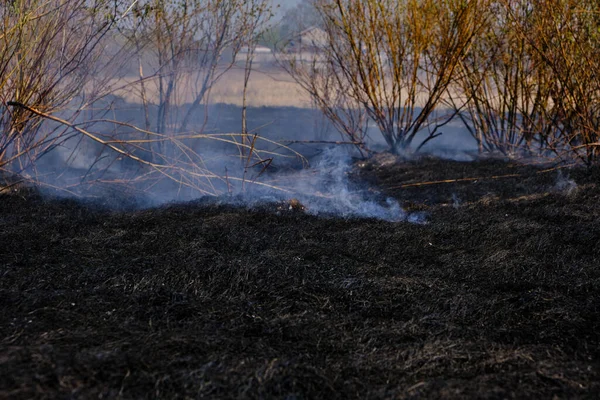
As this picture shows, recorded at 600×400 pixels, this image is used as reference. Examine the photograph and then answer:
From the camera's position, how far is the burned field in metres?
1.81

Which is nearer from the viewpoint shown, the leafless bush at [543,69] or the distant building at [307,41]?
the leafless bush at [543,69]

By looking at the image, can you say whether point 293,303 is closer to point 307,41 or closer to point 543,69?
point 543,69

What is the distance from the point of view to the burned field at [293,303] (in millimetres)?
1814

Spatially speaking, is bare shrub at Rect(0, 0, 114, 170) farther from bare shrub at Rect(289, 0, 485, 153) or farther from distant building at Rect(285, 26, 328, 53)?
distant building at Rect(285, 26, 328, 53)

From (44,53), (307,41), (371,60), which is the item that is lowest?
(44,53)

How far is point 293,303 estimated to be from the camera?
2441 mm

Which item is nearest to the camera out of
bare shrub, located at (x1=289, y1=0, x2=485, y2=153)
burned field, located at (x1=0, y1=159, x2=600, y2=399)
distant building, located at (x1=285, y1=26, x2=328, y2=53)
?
burned field, located at (x1=0, y1=159, x2=600, y2=399)

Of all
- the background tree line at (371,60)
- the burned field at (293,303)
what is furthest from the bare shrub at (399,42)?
the burned field at (293,303)

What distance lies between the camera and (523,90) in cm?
579

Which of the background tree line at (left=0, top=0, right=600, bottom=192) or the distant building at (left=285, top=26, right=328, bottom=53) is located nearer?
the background tree line at (left=0, top=0, right=600, bottom=192)

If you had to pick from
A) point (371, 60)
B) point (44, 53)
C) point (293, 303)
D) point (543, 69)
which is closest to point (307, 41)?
point (371, 60)

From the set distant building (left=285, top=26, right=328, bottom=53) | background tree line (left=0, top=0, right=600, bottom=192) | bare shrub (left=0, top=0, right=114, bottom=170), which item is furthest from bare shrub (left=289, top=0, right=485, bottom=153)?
bare shrub (left=0, top=0, right=114, bottom=170)

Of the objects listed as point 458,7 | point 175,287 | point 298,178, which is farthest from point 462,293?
point 458,7

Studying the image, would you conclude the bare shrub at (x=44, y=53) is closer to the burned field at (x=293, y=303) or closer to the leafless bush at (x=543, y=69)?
the burned field at (x=293, y=303)
